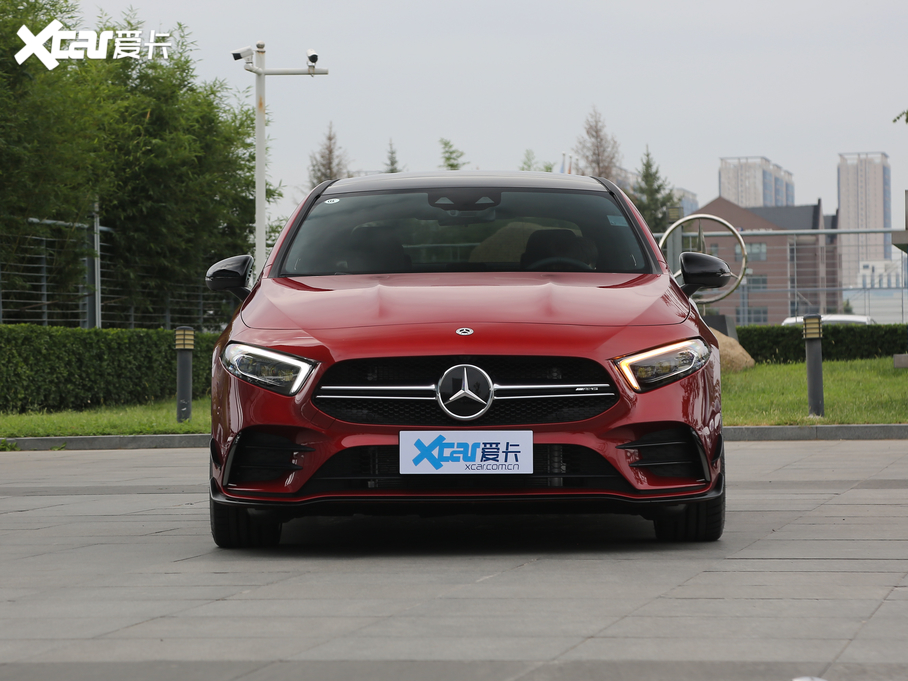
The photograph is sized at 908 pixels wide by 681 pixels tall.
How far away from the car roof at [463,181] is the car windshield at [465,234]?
0.22 ft

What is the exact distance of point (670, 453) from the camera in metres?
4.71

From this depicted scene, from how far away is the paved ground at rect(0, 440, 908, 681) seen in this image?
313cm

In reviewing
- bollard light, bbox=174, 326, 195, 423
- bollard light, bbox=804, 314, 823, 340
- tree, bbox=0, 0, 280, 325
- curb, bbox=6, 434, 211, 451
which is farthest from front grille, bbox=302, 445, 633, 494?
tree, bbox=0, 0, 280, 325

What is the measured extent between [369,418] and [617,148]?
61194mm

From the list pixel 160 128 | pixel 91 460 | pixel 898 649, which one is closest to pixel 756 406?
pixel 91 460

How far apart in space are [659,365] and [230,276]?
2.10 metres

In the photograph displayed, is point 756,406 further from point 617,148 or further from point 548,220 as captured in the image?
point 617,148

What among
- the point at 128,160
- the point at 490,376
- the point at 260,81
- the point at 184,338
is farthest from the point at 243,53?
the point at 490,376

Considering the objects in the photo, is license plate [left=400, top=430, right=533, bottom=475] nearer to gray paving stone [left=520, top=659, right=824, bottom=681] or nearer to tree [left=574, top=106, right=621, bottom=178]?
gray paving stone [left=520, top=659, right=824, bottom=681]

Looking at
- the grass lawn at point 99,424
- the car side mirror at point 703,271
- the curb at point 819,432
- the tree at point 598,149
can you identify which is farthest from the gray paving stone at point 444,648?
the tree at point 598,149

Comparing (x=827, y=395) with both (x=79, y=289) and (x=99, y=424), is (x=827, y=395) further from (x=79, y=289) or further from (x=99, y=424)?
(x=79, y=289)

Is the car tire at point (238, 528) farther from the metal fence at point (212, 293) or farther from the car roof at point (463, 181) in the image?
the metal fence at point (212, 293)

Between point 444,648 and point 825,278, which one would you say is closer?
point 444,648

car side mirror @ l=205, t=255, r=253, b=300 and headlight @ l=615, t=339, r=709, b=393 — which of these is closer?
headlight @ l=615, t=339, r=709, b=393
